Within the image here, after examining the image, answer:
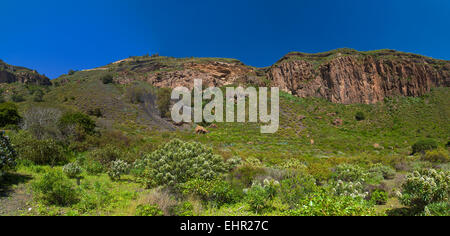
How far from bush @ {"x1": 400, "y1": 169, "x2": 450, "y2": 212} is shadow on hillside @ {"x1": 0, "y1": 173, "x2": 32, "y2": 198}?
1029 cm

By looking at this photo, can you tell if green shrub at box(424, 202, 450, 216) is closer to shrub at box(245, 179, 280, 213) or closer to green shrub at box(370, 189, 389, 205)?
green shrub at box(370, 189, 389, 205)

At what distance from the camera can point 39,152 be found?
8953mm

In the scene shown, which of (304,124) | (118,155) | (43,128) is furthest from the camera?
(304,124)

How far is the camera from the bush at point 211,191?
5.63 m

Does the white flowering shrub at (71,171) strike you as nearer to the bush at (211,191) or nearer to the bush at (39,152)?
the bush at (39,152)

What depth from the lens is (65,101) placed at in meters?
39.5

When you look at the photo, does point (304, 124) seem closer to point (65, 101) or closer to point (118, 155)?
point (118, 155)

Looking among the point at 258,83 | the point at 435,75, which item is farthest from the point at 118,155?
the point at 435,75

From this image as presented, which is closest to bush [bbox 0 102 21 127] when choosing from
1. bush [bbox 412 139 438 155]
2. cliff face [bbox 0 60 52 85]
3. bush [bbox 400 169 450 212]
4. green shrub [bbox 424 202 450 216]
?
bush [bbox 400 169 450 212]

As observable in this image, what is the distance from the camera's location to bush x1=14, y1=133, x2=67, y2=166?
8766 millimetres

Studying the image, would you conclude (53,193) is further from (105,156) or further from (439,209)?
(439,209)

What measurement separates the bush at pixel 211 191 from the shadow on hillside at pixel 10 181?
15.2 feet

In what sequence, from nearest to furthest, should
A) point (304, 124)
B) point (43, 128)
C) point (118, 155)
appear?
1. point (118, 155)
2. point (43, 128)
3. point (304, 124)
